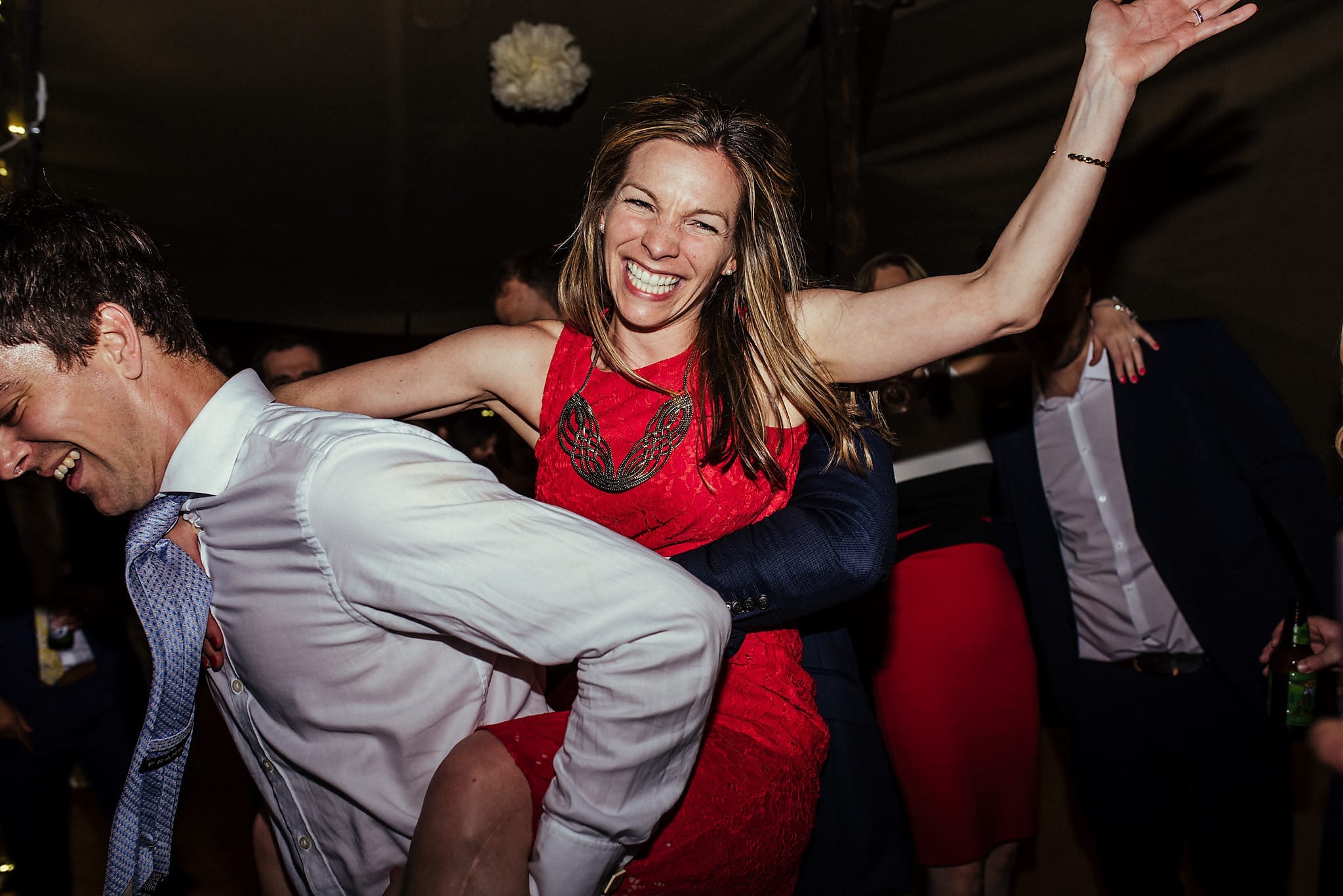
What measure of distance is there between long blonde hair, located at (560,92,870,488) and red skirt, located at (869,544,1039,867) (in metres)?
1.19

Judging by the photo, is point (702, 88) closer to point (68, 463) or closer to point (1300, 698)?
point (1300, 698)

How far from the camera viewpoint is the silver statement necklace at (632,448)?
1.64 metres

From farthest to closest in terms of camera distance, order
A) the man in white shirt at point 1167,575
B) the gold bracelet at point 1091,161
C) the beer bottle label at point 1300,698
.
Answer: the man in white shirt at point 1167,575
the beer bottle label at point 1300,698
the gold bracelet at point 1091,161

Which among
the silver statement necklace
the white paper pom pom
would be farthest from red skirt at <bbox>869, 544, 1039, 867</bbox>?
the white paper pom pom

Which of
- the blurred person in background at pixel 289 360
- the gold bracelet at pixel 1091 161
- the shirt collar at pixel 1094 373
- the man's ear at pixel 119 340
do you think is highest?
the gold bracelet at pixel 1091 161

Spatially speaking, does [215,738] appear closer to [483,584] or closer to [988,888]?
[988,888]

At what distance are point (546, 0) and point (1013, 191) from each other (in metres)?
2.25

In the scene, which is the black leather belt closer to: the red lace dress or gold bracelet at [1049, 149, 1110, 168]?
the red lace dress

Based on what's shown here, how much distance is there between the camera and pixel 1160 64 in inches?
53.9

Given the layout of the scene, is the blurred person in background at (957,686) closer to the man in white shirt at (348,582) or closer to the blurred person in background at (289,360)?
the man in white shirt at (348,582)

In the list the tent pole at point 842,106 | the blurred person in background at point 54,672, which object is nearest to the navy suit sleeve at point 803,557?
the blurred person in background at point 54,672

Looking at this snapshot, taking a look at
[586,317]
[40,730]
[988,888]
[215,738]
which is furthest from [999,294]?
[215,738]

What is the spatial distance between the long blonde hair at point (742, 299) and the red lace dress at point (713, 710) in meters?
0.04

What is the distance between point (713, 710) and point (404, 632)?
48cm
